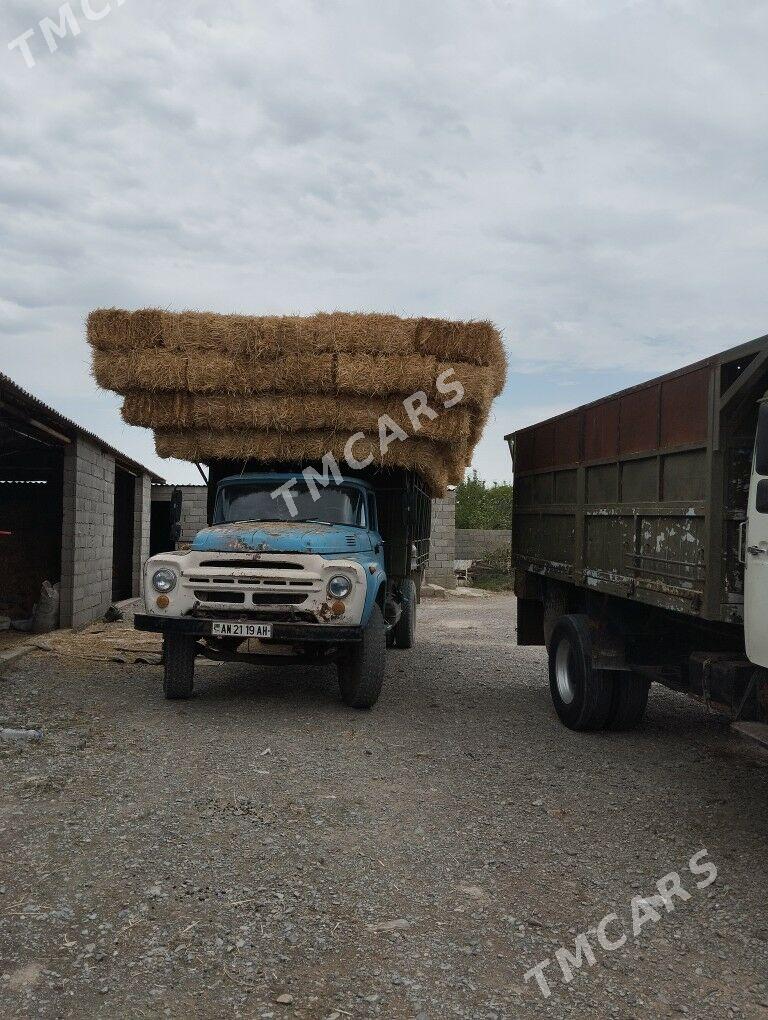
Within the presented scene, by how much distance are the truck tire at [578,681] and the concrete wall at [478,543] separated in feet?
62.9

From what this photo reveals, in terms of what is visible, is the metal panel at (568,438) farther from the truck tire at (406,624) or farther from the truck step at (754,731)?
the truck tire at (406,624)

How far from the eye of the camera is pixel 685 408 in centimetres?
518

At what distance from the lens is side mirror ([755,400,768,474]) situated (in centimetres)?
407

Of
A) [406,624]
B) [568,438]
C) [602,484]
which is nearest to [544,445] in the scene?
[568,438]

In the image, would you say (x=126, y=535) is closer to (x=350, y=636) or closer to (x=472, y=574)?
(x=472, y=574)

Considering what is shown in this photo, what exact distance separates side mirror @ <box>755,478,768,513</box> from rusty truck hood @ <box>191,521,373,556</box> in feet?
13.2

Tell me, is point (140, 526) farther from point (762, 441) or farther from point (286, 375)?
point (762, 441)

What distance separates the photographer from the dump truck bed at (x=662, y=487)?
15.0ft

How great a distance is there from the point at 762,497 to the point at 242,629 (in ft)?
14.2

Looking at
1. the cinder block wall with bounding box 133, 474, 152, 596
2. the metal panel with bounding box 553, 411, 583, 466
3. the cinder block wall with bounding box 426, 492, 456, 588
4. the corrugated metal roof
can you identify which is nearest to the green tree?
the cinder block wall with bounding box 426, 492, 456, 588

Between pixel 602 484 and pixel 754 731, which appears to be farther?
pixel 602 484

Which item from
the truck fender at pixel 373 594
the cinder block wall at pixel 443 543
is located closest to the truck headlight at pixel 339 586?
the truck fender at pixel 373 594

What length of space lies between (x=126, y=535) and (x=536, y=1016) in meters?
17.5

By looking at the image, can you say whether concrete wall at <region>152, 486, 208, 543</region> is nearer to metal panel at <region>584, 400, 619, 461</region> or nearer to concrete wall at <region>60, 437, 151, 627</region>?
concrete wall at <region>60, 437, 151, 627</region>
